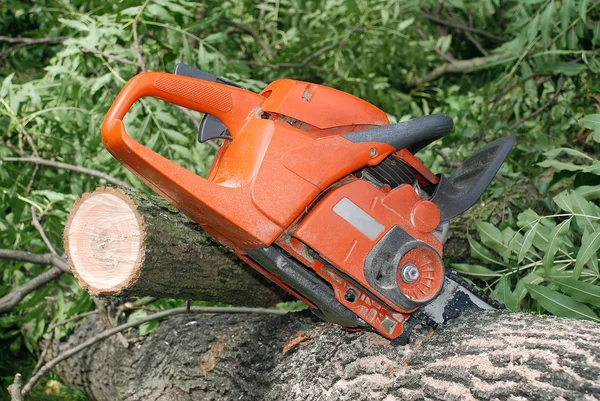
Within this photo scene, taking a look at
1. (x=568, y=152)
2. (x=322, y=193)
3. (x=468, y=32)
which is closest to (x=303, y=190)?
(x=322, y=193)

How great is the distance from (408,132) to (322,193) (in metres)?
0.30

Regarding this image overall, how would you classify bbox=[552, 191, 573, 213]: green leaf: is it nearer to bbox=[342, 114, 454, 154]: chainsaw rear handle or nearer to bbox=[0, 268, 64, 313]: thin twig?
bbox=[342, 114, 454, 154]: chainsaw rear handle

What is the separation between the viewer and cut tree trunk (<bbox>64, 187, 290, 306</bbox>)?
1789 millimetres

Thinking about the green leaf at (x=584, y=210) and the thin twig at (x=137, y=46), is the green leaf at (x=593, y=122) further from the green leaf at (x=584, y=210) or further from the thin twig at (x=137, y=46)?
the thin twig at (x=137, y=46)

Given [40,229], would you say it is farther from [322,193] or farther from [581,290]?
[581,290]

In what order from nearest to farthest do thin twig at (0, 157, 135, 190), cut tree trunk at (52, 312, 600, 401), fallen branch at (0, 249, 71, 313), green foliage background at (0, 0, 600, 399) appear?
cut tree trunk at (52, 312, 600, 401)
green foliage background at (0, 0, 600, 399)
fallen branch at (0, 249, 71, 313)
thin twig at (0, 157, 135, 190)

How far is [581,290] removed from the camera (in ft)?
5.68

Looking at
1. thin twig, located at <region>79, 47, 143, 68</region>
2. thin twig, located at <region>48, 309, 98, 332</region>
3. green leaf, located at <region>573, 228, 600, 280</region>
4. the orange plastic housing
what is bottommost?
thin twig, located at <region>48, 309, 98, 332</region>

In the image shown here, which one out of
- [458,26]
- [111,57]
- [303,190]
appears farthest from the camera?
[458,26]

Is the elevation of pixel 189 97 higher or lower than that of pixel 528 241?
higher

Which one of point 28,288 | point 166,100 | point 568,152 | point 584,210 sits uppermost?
point 166,100

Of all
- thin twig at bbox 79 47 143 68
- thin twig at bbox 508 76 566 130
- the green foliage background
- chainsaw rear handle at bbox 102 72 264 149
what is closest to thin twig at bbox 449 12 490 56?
the green foliage background

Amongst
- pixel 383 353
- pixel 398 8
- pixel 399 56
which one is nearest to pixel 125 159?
pixel 383 353

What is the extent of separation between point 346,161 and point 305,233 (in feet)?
0.74
